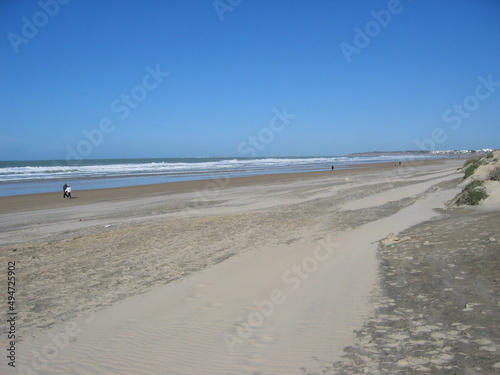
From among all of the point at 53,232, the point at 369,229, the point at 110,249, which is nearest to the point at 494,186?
the point at 369,229

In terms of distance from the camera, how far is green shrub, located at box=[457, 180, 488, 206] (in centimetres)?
1115

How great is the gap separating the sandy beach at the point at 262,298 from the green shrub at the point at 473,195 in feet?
1.77

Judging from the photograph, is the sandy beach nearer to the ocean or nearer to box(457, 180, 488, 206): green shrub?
box(457, 180, 488, 206): green shrub

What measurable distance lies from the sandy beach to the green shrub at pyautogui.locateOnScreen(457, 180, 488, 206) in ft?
1.77

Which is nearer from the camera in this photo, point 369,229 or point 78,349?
point 78,349

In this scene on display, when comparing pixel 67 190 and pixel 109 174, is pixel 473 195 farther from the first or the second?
pixel 109 174

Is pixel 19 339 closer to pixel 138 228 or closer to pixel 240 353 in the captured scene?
pixel 240 353

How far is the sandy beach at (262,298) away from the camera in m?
3.92

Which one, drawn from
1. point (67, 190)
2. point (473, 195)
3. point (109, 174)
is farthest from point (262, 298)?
point (109, 174)

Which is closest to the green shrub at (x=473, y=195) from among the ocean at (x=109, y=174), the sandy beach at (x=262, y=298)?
the sandy beach at (x=262, y=298)

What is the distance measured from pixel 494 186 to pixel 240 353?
1107 centimetres

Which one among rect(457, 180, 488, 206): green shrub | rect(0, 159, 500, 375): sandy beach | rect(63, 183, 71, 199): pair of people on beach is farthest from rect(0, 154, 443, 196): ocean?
rect(457, 180, 488, 206): green shrub

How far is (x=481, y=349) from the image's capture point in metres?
3.61

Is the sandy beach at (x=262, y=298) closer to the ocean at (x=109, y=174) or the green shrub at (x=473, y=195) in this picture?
the green shrub at (x=473, y=195)
